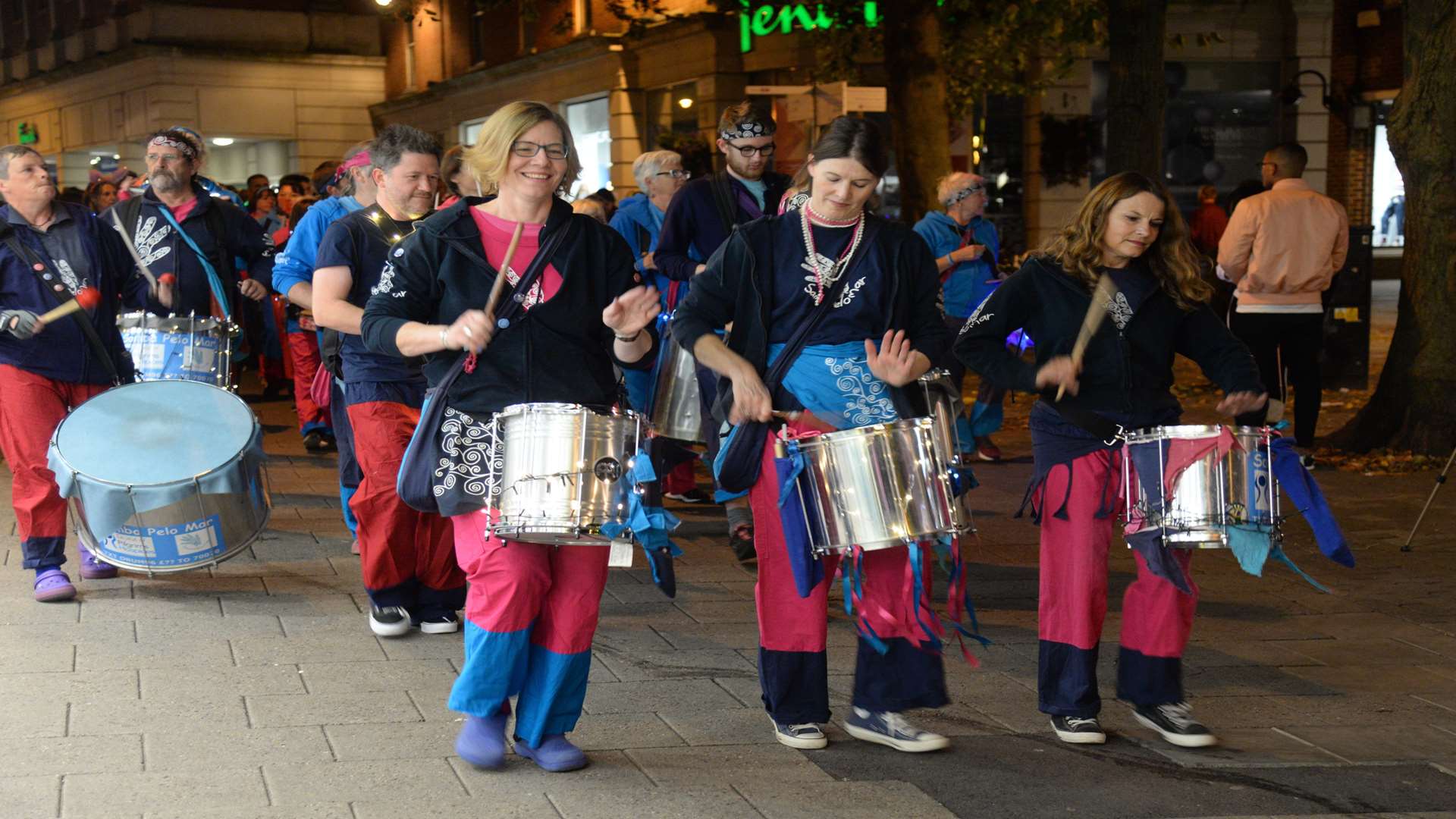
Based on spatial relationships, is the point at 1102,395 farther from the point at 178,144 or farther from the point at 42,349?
the point at 178,144

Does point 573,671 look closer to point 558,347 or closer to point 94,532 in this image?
point 558,347

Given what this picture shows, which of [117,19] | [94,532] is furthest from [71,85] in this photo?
[94,532]

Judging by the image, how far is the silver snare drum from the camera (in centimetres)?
484

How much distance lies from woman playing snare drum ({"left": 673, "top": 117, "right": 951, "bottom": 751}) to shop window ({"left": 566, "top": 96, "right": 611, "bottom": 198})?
84.0 feet

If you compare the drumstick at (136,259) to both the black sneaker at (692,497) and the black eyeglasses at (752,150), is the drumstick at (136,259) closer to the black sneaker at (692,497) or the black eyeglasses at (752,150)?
the black eyeglasses at (752,150)

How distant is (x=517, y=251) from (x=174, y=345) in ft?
12.2

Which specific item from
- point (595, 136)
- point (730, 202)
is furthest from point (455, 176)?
point (595, 136)

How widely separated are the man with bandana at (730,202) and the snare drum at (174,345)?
84.1 inches

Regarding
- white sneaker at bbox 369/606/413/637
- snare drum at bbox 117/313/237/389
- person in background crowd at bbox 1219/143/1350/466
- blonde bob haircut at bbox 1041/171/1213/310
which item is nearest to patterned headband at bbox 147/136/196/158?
snare drum at bbox 117/313/237/389

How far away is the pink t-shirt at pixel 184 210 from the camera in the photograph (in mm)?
8742

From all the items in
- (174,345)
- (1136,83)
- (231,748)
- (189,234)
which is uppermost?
(1136,83)

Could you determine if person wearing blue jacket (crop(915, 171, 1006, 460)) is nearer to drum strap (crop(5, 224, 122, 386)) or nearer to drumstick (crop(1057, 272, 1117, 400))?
drum strap (crop(5, 224, 122, 386))

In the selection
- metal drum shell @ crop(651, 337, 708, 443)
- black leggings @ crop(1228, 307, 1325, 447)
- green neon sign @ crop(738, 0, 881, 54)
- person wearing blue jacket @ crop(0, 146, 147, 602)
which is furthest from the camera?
green neon sign @ crop(738, 0, 881, 54)

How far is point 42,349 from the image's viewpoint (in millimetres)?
7191
